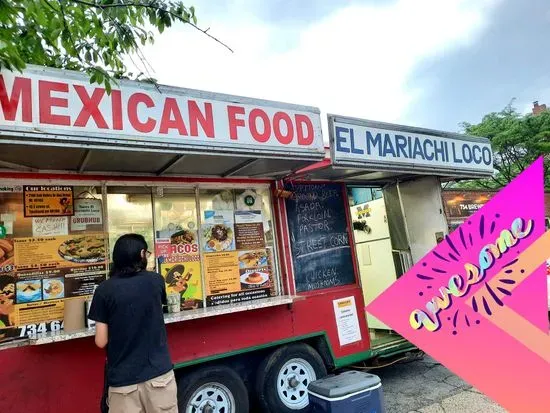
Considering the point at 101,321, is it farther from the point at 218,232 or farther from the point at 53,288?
the point at 218,232

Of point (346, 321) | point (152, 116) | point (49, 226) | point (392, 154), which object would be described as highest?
point (152, 116)

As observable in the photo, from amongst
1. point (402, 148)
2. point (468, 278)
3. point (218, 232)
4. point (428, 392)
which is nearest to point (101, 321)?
point (218, 232)

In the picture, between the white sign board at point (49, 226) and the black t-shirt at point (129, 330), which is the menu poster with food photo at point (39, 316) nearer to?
the white sign board at point (49, 226)

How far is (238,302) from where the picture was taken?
16.5ft

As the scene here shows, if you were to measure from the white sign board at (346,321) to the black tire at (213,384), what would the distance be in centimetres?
157

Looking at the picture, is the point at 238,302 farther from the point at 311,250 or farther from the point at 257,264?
the point at 311,250

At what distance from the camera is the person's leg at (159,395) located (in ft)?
9.49

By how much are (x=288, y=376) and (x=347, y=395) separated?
4.57ft

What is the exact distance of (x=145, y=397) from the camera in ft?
9.50

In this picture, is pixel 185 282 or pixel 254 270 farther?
pixel 254 270

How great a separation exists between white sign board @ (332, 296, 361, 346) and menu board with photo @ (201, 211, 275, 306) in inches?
36.4

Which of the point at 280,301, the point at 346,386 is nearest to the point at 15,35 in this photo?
the point at 280,301

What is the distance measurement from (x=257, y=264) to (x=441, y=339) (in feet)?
9.02

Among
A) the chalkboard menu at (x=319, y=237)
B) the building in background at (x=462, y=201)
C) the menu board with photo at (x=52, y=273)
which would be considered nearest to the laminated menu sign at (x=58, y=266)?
the menu board with photo at (x=52, y=273)
